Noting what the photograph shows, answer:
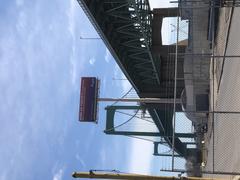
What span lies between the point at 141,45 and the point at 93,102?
26.2 meters

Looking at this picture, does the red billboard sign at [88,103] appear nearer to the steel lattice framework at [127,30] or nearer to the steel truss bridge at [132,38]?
the steel truss bridge at [132,38]

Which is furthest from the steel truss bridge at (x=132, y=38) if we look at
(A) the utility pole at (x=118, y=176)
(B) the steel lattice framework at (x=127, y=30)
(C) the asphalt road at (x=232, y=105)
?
(A) the utility pole at (x=118, y=176)

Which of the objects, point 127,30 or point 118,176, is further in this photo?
point 127,30

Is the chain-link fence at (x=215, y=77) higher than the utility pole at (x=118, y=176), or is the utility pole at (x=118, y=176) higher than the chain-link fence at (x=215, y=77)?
the chain-link fence at (x=215, y=77)

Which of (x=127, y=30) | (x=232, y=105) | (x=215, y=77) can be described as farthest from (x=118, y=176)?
(x=127, y=30)

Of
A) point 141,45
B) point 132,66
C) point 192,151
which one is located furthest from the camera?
point 192,151

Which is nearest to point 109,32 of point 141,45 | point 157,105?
point 141,45

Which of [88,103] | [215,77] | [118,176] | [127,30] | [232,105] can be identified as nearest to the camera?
[118,176]

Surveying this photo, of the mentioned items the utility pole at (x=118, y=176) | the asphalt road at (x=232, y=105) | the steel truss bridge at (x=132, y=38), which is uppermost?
the steel truss bridge at (x=132, y=38)

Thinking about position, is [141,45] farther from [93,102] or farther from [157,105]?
[93,102]

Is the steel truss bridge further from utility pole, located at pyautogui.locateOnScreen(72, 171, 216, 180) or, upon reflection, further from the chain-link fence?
utility pole, located at pyautogui.locateOnScreen(72, 171, 216, 180)

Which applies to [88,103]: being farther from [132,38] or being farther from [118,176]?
[118,176]

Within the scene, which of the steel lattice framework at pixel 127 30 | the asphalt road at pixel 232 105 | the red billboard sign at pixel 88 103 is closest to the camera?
the asphalt road at pixel 232 105

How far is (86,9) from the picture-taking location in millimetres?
32656
